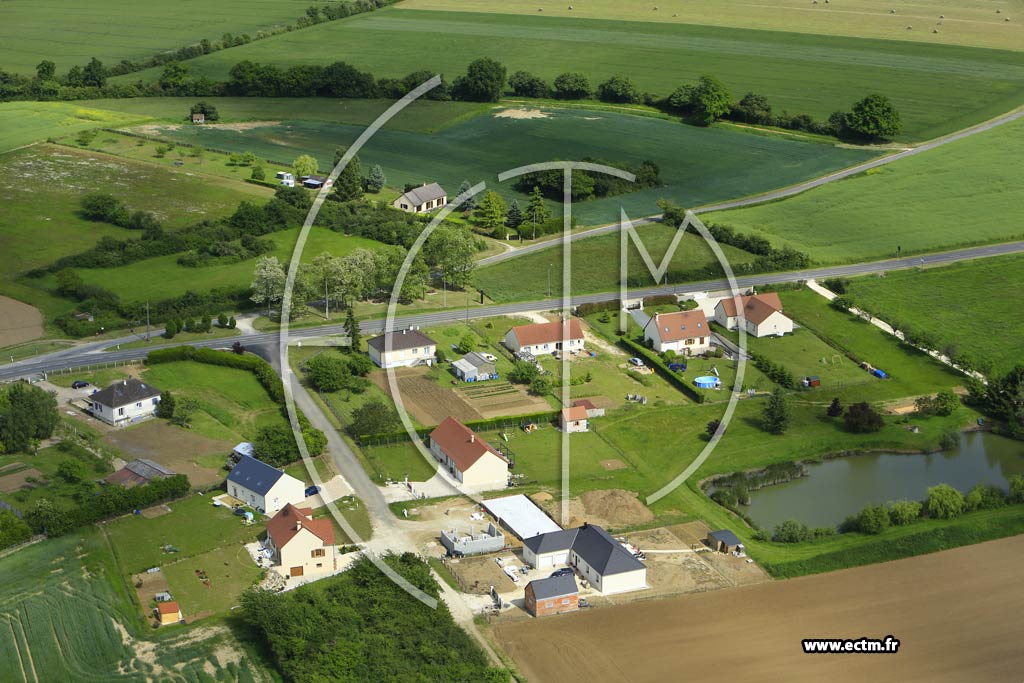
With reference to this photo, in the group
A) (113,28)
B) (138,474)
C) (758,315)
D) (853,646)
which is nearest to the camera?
(853,646)

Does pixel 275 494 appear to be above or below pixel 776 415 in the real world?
below

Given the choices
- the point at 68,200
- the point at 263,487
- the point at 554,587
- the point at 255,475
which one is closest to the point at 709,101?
the point at 68,200

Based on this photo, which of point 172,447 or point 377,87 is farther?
point 377,87

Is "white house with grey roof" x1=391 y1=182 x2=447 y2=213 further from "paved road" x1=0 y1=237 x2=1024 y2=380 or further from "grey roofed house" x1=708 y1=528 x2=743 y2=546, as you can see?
"grey roofed house" x1=708 y1=528 x2=743 y2=546

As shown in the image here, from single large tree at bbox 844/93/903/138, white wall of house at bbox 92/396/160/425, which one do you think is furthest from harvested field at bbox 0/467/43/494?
single large tree at bbox 844/93/903/138

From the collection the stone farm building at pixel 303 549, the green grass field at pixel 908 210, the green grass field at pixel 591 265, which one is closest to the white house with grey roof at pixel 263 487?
the stone farm building at pixel 303 549

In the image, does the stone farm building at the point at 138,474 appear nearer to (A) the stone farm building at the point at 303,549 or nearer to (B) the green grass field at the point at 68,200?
(A) the stone farm building at the point at 303,549

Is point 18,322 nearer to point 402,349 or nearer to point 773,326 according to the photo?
point 402,349

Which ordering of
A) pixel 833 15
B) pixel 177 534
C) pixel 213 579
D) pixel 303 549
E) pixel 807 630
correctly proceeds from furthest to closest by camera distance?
pixel 833 15
pixel 177 534
pixel 303 549
pixel 213 579
pixel 807 630

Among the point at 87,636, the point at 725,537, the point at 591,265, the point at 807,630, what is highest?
the point at 591,265
